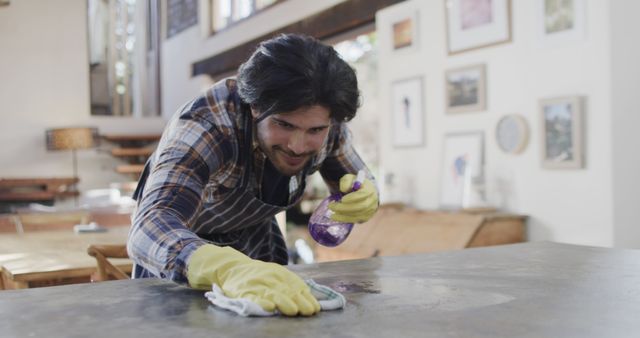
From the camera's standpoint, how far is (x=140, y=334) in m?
1.14

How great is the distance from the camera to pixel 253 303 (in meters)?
1.26

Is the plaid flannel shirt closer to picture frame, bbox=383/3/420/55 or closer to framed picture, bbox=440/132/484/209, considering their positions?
framed picture, bbox=440/132/484/209

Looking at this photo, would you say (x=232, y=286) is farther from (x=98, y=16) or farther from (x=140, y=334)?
(x=98, y=16)

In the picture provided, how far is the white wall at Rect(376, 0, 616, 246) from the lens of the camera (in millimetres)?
3645

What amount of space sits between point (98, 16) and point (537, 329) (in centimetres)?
1165

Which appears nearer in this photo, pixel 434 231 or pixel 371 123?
pixel 434 231

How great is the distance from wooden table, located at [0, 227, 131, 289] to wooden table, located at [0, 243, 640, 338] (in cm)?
101

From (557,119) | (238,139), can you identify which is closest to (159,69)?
(557,119)

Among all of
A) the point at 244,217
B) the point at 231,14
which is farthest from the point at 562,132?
the point at 231,14

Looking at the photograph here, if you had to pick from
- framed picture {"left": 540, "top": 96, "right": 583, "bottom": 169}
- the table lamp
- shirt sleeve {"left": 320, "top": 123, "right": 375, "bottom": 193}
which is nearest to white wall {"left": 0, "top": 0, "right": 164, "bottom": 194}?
the table lamp

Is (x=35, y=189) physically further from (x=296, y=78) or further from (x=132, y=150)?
(x=296, y=78)

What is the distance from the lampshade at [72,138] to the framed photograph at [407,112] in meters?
4.71

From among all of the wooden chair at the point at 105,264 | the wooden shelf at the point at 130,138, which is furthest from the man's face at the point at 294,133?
the wooden shelf at the point at 130,138

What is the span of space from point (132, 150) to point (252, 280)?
326 inches
